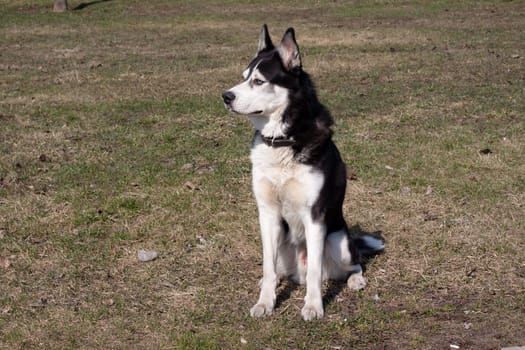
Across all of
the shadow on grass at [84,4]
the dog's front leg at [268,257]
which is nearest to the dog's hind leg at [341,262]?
the dog's front leg at [268,257]

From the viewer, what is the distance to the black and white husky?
489 cm

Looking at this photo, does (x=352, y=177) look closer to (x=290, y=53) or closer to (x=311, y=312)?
(x=311, y=312)

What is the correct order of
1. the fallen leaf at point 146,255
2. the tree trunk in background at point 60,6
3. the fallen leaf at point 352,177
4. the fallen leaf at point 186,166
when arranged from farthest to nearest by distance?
1. the tree trunk in background at point 60,6
2. the fallen leaf at point 186,166
3. the fallen leaf at point 352,177
4. the fallen leaf at point 146,255

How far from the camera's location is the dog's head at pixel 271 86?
486 cm

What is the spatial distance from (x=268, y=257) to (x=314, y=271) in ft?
1.12

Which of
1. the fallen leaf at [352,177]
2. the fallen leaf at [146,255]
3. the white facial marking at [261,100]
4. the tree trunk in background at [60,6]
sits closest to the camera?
the white facial marking at [261,100]

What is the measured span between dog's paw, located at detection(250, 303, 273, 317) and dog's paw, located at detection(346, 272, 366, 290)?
0.69 metres

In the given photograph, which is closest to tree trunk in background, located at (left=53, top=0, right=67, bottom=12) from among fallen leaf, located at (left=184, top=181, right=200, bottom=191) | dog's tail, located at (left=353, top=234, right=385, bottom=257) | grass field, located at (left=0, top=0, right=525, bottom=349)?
grass field, located at (left=0, top=0, right=525, bottom=349)

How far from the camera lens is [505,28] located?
18.8 meters

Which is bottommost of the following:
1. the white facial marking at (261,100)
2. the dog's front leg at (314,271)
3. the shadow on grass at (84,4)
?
the shadow on grass at (84,4)

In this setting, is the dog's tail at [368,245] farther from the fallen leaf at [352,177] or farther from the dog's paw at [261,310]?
the fallen leaf at [352,177]

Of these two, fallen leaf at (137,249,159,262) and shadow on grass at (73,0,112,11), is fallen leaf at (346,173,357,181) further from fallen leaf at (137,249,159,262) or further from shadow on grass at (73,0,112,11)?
shadow on grass at (73,0,112,11)

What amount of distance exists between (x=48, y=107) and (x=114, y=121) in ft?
4.56

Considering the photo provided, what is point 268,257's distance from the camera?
517 cm
